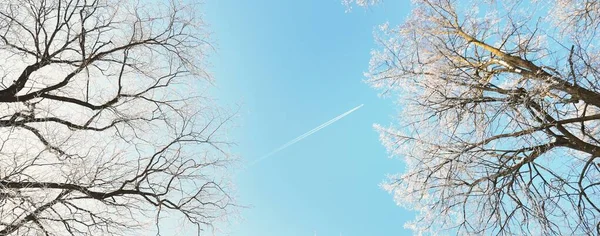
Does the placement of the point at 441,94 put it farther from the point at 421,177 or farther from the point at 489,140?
the point at 421,177

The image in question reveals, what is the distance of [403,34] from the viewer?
247 inches

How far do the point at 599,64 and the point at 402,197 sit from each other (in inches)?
113

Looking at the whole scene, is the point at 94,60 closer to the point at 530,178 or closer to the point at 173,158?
the point at 173,158

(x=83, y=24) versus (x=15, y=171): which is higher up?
(x=83, y=24)

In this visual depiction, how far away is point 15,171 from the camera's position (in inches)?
165

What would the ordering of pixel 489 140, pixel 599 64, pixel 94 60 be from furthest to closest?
pixel 94 60 → pixel 489 140 → pixel 599 64


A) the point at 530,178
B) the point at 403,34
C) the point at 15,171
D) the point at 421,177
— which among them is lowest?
the point at 15,171

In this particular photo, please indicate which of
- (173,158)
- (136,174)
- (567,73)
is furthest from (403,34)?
(136,174)

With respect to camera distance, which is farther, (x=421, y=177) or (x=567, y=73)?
(x=421, y=177)

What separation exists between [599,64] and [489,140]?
134 cm

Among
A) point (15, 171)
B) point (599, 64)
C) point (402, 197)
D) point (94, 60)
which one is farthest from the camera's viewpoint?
point (402, 197)

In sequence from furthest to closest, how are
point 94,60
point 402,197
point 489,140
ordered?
point 402,197 → point 94,60 → point 489,140

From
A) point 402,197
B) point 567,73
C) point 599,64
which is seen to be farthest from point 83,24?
point 599,64

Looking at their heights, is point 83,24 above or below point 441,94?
above
